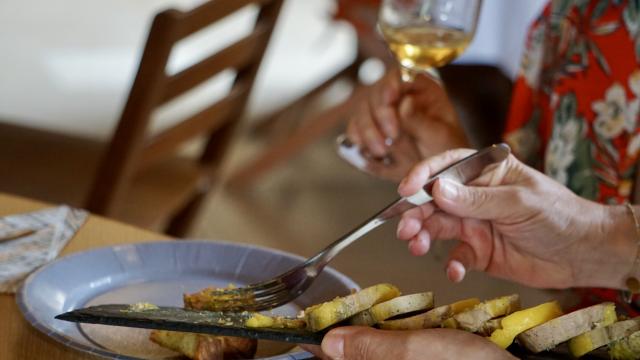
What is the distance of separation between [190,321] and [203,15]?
85 centimetres

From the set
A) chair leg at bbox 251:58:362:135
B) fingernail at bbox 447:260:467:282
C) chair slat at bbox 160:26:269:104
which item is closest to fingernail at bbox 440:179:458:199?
fingernail at bbox 447:260:467:282

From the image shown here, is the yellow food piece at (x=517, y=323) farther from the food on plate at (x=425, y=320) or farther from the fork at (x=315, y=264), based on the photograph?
the fork at (x=315, y=264)

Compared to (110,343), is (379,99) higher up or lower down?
lower down

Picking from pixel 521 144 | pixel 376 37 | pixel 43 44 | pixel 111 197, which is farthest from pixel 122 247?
pixel 376 37

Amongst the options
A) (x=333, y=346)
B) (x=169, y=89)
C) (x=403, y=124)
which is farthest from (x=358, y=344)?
(x=169, y=89)

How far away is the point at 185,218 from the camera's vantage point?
203 centimetres

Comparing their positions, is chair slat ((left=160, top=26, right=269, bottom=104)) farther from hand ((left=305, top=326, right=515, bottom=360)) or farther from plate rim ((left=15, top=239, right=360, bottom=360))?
hand ((left=305, top=326, right=515, bottom=360))

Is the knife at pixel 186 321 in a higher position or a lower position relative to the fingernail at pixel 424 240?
higher

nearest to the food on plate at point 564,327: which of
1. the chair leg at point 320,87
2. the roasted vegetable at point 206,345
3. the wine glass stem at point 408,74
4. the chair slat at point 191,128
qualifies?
the roasted vegetable at point 206,345

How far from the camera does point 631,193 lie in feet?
4.49

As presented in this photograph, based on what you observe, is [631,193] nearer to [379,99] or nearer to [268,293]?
[379,99]

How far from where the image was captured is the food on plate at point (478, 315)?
28.9 inches

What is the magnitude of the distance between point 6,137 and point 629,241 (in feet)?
4.17

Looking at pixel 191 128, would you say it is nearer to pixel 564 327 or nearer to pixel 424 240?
pixel 424 240
